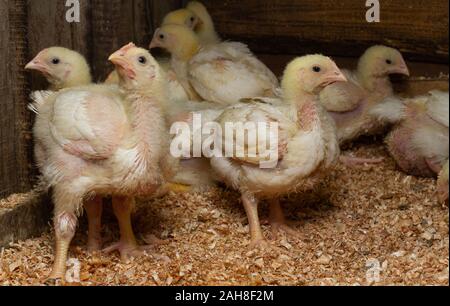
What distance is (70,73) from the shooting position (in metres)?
3.54

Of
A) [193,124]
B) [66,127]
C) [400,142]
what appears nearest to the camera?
[66,127]

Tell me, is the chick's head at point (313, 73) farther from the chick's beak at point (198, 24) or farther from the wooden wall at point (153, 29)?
the chick's beak at point (198, 24)

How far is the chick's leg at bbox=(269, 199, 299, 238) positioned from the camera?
368cm

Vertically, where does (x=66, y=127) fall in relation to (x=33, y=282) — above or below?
Answer: above

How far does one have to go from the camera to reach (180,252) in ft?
11.2

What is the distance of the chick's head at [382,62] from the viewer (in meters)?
4.24

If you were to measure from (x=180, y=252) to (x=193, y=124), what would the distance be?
748mm

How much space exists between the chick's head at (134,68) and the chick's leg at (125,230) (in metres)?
0.59

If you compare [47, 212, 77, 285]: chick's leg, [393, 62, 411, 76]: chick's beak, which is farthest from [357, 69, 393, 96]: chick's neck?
[47, 212, 77, 285]: chick's leg

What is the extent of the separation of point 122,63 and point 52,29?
789mm

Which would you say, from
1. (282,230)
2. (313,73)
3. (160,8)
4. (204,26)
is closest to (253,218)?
(282,230)

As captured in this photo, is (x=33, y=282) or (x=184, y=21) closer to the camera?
(x=33, y=282)

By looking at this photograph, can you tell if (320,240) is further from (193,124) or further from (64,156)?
(64,156)
